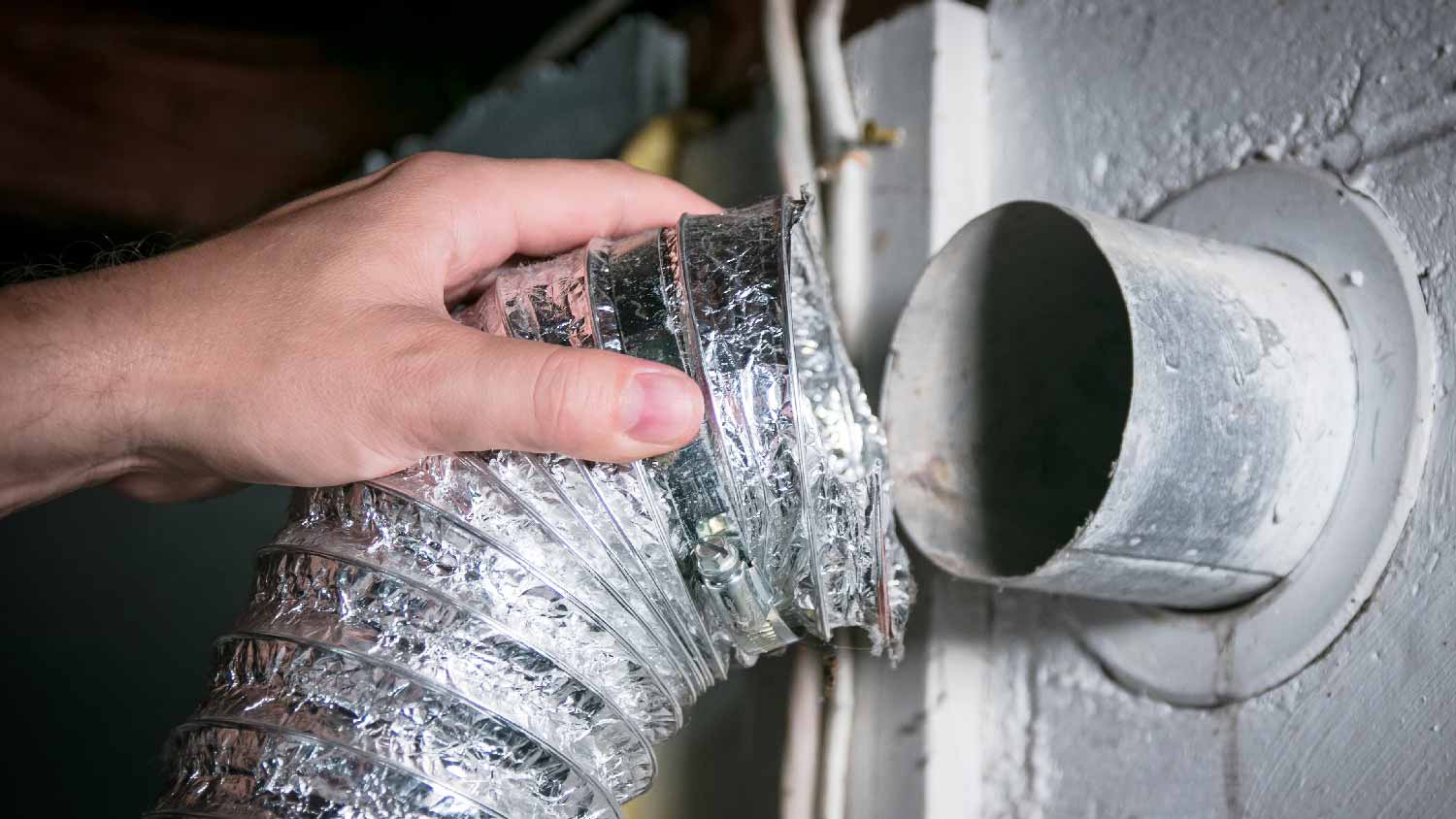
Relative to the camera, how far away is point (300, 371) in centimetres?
55

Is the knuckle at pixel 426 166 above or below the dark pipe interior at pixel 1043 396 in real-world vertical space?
above

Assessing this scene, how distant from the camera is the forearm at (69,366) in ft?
1.87

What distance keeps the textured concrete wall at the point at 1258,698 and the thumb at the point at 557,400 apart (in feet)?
1.38

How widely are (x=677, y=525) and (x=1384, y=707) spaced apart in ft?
1.43

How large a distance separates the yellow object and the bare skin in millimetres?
600

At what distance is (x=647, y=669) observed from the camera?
0.59 metres

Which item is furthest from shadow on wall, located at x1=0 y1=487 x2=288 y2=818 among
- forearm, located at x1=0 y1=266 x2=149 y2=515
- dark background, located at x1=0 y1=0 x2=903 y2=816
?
forearm, located at x1=0 y1=266 x2=149 y2=515

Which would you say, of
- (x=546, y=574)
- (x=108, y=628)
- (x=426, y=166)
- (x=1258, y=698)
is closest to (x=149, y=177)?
(x=108, y=628)

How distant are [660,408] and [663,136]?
0.81m

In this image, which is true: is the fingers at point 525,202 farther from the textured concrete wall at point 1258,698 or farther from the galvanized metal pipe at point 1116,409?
the textured concrete wall at point 1258,698

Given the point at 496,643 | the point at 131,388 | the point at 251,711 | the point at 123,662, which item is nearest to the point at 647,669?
the point at 496,643

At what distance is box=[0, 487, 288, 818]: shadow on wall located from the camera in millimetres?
1668

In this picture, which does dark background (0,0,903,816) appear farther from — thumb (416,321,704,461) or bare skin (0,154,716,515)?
thumb (416,321,704,461)

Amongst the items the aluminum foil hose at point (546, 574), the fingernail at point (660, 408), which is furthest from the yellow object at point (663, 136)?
the fingernail at point (660, 408)
